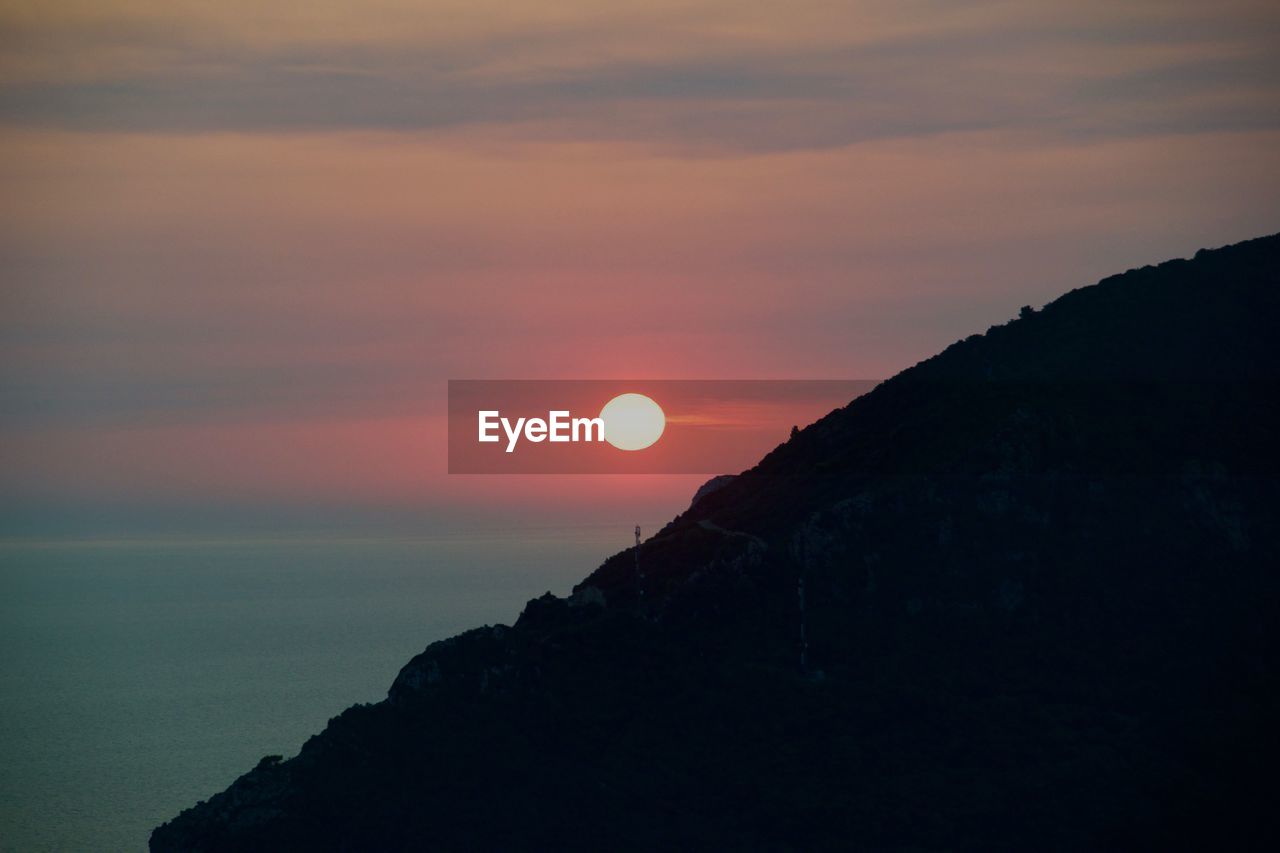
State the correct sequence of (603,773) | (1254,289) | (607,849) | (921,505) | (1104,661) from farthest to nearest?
(1254,289) → (921,505) → (1104,661) → (603,773) → (607,849)

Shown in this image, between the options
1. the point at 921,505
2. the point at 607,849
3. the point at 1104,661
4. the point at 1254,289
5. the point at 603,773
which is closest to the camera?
the point at 607,849

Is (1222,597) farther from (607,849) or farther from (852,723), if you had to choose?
(607,849)

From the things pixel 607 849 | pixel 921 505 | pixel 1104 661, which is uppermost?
pixel 921 505

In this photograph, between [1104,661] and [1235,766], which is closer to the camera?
[1235,766]

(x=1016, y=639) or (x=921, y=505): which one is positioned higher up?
(x=921, y=505)

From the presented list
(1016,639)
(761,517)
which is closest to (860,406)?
(761,517)

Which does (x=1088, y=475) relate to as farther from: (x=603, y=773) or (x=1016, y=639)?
(x=603, y=773)
